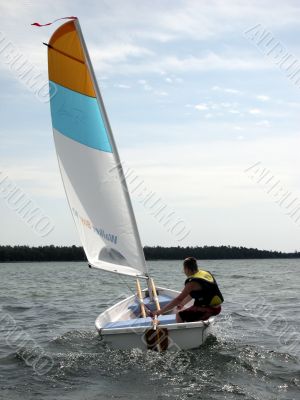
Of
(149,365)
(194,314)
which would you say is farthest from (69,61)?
(149,365)

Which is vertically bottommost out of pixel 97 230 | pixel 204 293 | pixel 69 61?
pixel 204 293

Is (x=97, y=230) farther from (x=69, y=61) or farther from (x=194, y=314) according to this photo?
(x=69, y=61)

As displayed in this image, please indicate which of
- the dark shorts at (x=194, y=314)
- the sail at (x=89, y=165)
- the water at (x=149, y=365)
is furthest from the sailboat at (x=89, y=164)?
the dark shorts at (x=194, y=314)

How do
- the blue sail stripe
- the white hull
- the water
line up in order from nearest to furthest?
the water
the white hull
the blue sail stripe

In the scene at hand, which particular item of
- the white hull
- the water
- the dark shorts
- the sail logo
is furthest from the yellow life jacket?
the sail logo

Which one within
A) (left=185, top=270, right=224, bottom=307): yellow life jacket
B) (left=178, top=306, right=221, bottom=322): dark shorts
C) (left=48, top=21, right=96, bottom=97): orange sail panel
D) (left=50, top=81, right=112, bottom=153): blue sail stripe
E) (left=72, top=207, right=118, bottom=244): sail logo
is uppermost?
(left=48, top=21, right=96, bottom=97): orange sail panel

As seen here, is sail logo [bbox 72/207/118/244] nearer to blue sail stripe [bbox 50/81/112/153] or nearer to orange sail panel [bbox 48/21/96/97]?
blue sail stripe [bbox 50/81/112/153]

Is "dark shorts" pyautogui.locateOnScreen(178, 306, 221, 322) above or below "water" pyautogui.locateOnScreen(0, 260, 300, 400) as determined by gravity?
above

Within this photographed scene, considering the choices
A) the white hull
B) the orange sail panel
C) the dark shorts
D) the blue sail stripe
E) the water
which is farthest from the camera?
the blue sail stripe

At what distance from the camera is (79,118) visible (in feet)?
31.2

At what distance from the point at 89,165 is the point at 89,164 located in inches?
0.7

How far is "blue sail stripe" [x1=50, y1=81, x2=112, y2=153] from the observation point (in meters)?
9.38

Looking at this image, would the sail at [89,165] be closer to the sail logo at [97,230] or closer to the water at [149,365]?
the sail logo at [97,230]

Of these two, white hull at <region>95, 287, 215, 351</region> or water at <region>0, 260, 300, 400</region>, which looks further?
white hull at <region>95, 287, 215, 351</region>
